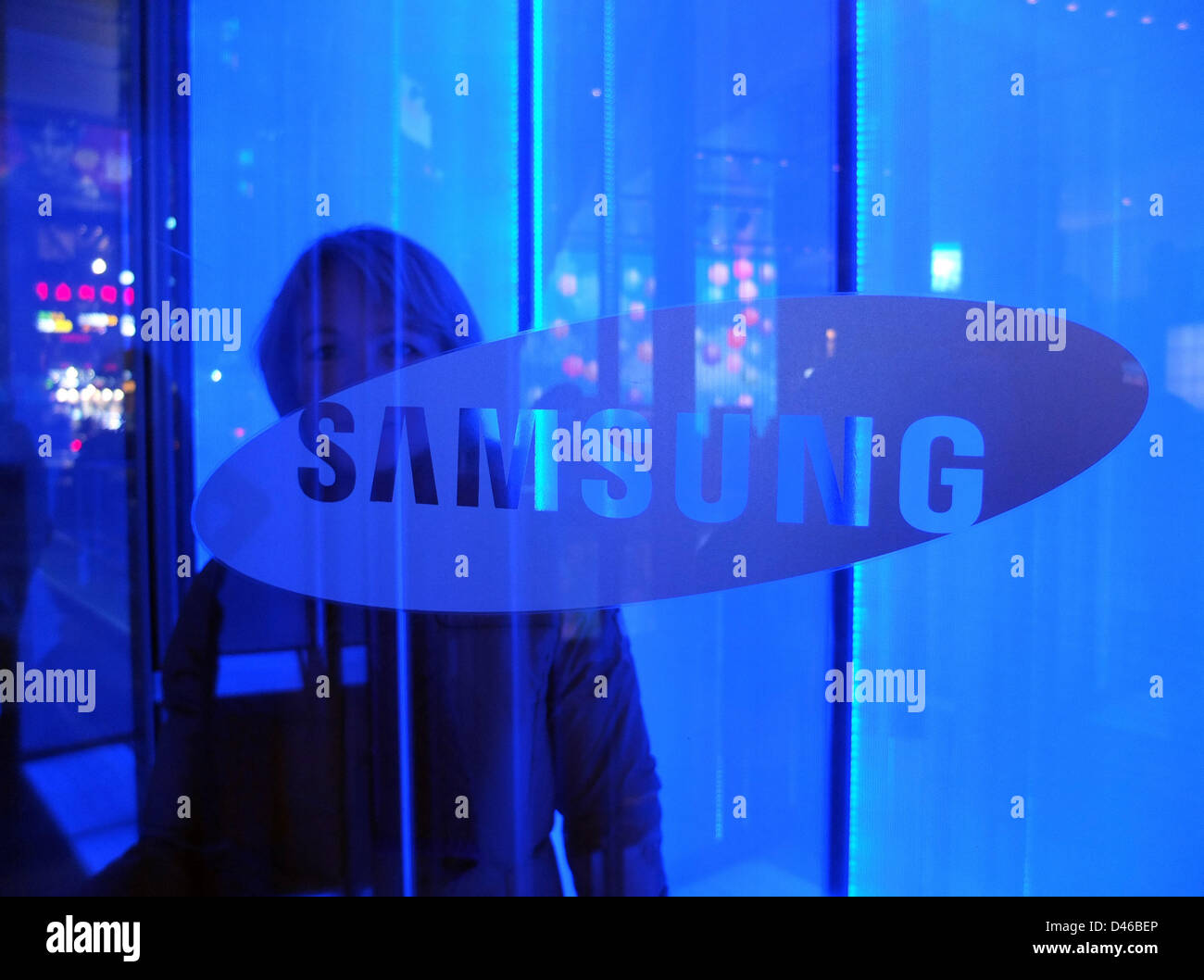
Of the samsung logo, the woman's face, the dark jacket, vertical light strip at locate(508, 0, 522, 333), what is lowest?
the dark jacket

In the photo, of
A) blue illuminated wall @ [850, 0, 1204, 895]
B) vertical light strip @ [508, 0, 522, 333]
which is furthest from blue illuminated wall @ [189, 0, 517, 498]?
blue illuminated wall @ [850, 0, 1204, 895]

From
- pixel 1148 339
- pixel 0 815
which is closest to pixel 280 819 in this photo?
pixel 0 815

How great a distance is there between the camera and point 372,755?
134cm

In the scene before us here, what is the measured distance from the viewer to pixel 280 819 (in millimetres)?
1335

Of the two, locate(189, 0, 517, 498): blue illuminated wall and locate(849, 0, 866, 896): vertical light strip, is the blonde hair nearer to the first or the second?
locate(189, 0, 517, 498): blue illuminated wall

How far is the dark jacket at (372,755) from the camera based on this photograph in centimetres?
133

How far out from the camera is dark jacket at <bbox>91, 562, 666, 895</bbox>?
4.37 ft

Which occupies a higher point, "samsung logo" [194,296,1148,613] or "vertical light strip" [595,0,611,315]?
"vertical light strip" [595,0,611,315]

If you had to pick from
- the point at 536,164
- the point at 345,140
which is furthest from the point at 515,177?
the point at 345,140

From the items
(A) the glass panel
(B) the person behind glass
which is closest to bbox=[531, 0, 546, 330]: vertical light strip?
(B) the person behind glass

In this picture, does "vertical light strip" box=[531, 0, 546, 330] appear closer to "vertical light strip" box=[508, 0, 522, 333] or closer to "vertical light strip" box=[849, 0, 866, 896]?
"vertical light strip" box=[508, 0, 522, 333]

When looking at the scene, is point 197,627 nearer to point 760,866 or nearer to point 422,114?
point 422,114
